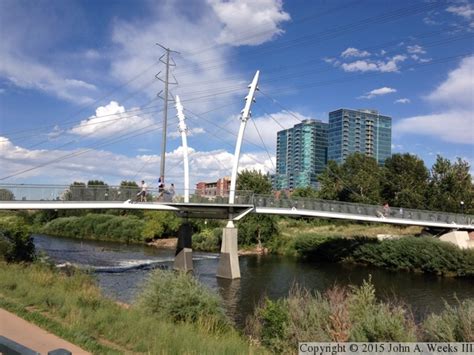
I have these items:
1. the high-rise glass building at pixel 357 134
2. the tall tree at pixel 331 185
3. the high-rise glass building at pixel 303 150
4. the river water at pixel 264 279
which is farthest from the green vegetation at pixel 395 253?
the high-rise glass building at pixel 357 134

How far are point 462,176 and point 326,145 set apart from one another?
57.6 metres

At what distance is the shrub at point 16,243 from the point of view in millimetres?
24875

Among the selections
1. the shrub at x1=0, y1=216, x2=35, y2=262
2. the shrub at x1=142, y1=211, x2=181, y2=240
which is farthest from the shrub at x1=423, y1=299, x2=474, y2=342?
the shrub at x1=142, y1=211, x2=181, y2=240

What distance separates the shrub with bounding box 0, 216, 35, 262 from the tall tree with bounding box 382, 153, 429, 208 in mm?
53969

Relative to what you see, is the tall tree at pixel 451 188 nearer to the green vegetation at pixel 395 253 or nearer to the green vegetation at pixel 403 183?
the green vegetation at pixel 403 183

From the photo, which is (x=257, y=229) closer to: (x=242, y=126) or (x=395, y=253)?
(x=395, y=253)

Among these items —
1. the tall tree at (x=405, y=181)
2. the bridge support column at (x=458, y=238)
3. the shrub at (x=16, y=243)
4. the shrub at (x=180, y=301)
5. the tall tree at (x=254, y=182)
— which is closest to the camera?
the shrub at (x=180, y=301)

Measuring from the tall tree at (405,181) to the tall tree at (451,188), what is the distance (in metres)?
2.19

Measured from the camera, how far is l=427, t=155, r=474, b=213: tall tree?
202 feet

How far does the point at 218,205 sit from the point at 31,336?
1244 inches

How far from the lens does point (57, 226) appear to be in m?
79.9

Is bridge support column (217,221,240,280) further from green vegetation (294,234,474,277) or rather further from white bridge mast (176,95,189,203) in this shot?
green vegetation (294,234,474,277)

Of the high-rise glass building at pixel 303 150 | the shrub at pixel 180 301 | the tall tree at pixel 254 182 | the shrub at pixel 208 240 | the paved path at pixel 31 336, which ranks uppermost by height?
the high-rise glass building at pixel 303 150

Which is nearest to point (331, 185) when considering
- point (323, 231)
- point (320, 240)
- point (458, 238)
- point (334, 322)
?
point (323, 231)
